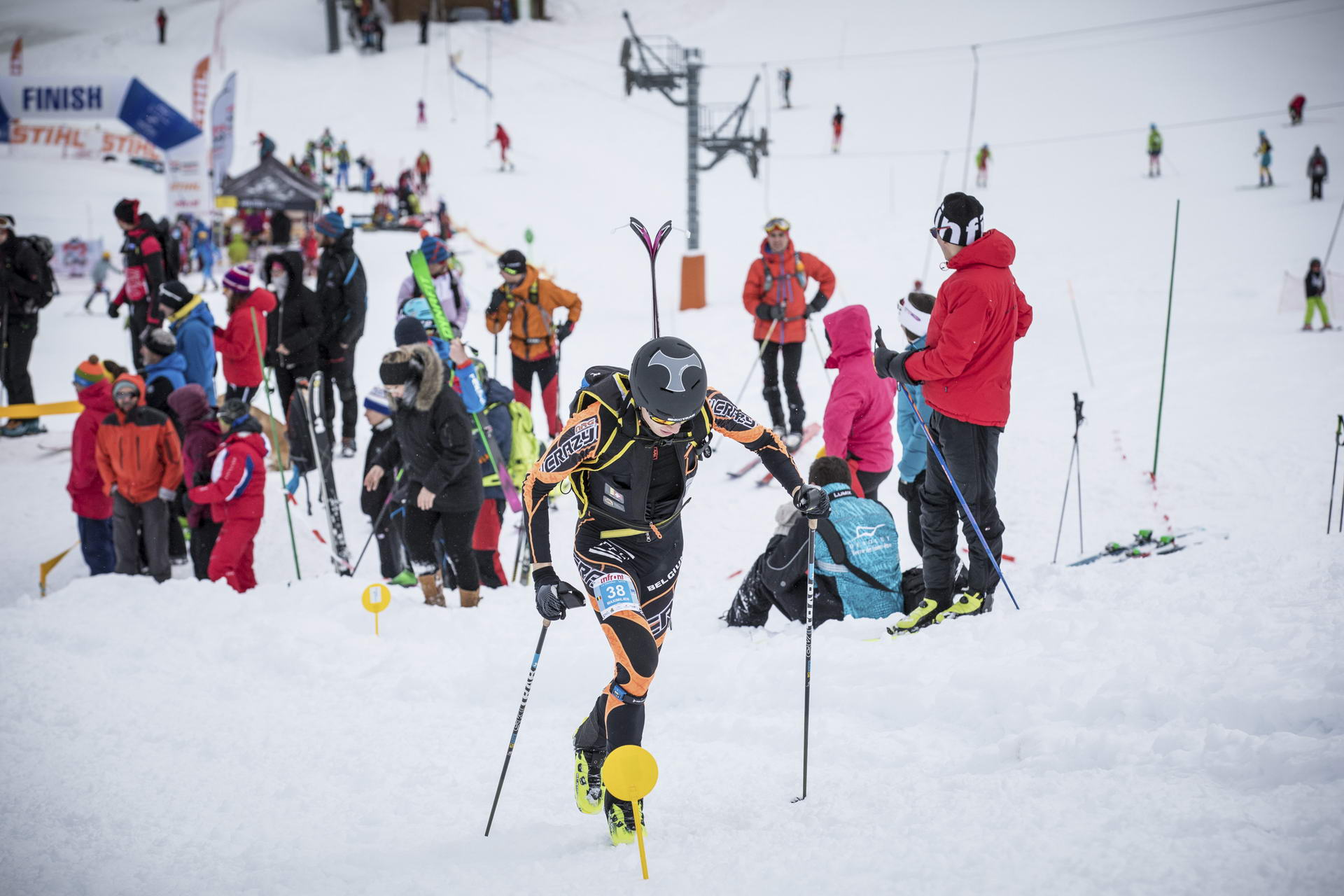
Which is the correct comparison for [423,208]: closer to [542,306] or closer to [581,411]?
[542,306]

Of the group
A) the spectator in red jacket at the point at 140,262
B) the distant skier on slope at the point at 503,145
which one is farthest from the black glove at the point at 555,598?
the distant skier on slope at the point at 503,145

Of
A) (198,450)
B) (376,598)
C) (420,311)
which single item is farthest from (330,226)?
(376,598)

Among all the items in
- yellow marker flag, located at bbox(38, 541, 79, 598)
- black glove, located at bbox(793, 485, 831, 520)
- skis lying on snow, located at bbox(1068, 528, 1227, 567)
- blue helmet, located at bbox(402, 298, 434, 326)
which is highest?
blue helmet, located at bbox(402, 298, 434, 326)

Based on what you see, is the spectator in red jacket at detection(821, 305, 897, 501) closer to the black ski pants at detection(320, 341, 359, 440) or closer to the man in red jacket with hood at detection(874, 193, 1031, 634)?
the man in red jacket with hood at detection(874, 193, 1031, 634)

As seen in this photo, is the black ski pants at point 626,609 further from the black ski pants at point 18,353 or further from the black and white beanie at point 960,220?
the black ski pants at point 18,353

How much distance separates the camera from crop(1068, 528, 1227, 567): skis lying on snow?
560cm

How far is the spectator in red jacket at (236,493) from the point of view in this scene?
6129 millimetres

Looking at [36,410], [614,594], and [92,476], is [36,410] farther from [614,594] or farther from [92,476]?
[614,594]

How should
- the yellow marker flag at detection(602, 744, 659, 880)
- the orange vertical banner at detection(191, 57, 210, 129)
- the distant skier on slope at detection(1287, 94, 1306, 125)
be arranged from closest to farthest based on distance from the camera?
the yellow marker flag at detection(602, 744, 659, 880) → the orange vertical banner at detection(191, 57, 210, 129) → the distant skier on slope at detection(1287, 94, 1306, 125)

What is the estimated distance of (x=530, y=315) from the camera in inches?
317

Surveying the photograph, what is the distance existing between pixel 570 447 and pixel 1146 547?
4.10 m

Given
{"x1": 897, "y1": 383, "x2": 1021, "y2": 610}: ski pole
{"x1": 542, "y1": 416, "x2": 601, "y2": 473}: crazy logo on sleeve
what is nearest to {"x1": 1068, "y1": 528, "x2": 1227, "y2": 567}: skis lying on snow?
{"x1": 897, "y1": 383, "x2": 1021, "y2": 610}: ski pole

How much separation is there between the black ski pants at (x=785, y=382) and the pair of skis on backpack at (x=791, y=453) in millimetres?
213

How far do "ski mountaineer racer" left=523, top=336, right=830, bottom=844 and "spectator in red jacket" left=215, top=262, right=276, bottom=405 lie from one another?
5178mm
